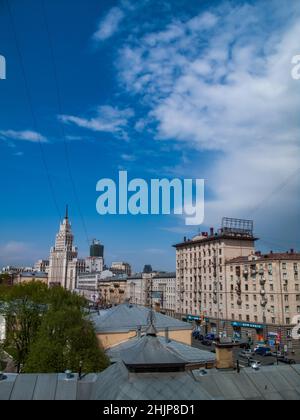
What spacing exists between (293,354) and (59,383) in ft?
170

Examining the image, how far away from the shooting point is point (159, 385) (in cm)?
1138

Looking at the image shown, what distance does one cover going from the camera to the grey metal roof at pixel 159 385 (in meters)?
11.2

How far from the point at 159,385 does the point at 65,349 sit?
1621cm

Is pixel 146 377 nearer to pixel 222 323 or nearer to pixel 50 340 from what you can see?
pixel 50 340

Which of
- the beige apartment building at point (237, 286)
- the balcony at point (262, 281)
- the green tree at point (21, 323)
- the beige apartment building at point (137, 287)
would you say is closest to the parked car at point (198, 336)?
the beige apartment building at point (237, 286)

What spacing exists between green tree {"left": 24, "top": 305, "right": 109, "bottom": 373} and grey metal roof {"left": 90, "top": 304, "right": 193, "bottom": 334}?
289 inches

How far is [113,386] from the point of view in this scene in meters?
12.0

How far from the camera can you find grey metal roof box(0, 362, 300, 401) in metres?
11.2

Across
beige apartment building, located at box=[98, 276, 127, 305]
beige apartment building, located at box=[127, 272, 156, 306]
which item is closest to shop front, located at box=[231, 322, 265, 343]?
beige apartment building, located at box=[127, 272, 156, 306]

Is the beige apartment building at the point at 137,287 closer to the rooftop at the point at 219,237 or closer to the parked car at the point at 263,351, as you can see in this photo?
the rooftop at the point at 219,237

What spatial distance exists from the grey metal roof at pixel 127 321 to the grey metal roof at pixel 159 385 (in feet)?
68.6

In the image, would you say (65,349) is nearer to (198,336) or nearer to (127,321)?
(127,321)

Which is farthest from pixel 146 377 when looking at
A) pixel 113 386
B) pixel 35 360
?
pixel 35 360

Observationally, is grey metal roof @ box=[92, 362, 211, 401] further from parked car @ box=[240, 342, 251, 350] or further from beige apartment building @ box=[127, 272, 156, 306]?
beige apartment building @ box=[127, 272, 156, 306]
